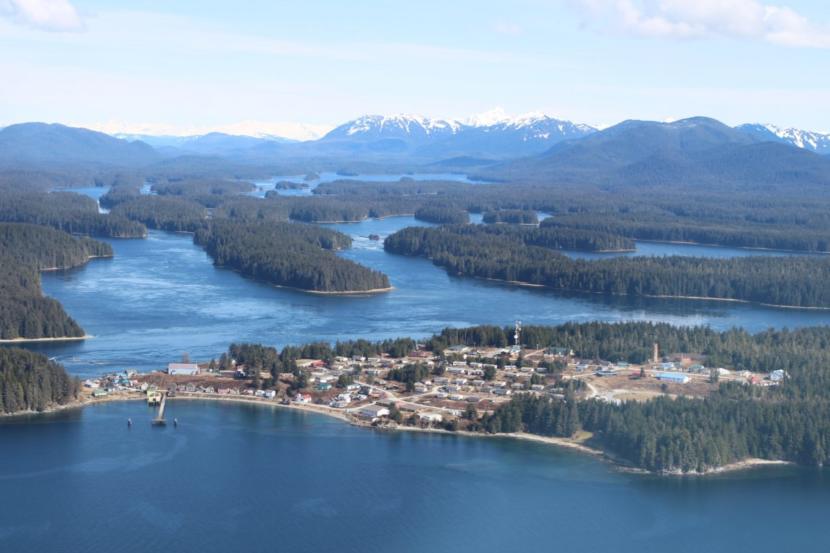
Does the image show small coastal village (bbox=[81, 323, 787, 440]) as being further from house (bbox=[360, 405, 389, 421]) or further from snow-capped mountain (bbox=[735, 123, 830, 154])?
snow-capped mountain (bbox=[735, 123, 830, 154])

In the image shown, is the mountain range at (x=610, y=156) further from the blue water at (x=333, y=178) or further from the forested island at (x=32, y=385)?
the forested island at (x=32, y=385)

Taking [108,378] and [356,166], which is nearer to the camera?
[108,378]

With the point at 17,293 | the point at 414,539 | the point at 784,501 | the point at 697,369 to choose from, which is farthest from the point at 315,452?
the point at 17,293

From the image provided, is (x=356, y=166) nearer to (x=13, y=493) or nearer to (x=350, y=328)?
(x=350, y=328)

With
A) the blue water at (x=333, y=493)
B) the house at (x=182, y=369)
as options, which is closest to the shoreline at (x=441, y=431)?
the blue water at (x=333, y=493)

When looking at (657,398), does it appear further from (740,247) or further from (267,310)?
(740,247)
